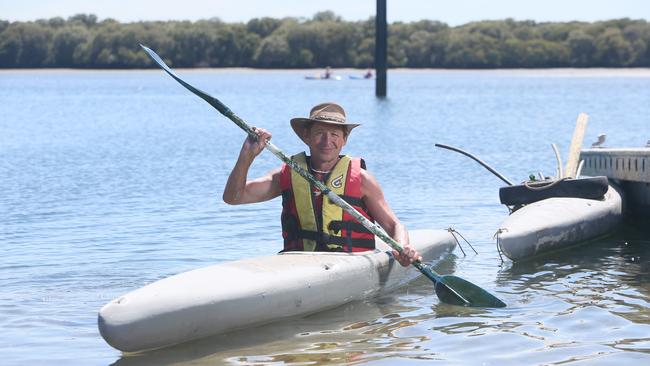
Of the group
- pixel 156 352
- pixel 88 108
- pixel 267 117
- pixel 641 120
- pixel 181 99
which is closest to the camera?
pixel 156 352

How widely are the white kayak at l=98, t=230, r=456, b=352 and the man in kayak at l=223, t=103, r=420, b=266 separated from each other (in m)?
0.21

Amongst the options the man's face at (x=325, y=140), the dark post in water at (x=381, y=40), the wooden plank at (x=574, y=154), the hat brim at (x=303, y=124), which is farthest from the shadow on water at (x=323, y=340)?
the dark post in water at (x=381, y=40)

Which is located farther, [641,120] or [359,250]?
[641,120]

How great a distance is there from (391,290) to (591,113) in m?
36.3

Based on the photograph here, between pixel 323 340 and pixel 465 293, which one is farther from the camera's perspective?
pixel 465 293

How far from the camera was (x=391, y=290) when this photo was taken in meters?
9.02

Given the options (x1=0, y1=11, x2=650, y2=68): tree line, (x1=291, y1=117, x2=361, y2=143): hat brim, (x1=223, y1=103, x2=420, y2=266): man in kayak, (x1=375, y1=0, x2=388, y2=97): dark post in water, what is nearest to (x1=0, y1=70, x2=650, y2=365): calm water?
(x1=223, y1=103, x2=420, y2=266): man in kayak

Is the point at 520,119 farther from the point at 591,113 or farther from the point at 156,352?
the point at 156,352

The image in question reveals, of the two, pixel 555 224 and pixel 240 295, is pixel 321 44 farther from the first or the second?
pixel 240 295

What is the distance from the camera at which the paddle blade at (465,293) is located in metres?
8.66

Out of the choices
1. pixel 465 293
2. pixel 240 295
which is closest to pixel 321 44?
pixel 465 293

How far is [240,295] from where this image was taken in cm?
739

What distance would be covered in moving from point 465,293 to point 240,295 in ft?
6.65

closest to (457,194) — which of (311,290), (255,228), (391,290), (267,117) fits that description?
(255,228)
